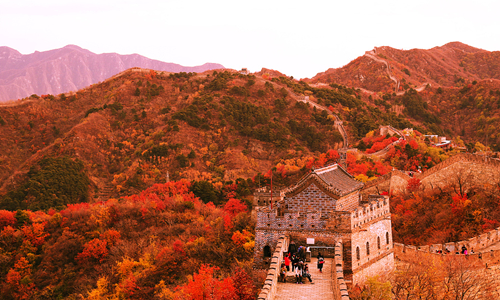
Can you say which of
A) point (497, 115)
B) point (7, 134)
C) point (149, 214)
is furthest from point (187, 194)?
point (497, 115)

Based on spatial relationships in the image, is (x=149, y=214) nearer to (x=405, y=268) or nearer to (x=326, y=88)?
(x=405, y=268)

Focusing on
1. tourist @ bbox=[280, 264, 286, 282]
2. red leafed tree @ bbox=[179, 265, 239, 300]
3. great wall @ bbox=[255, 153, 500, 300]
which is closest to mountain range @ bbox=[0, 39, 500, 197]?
great wall @ bbox=[255, 153, 500, 300]

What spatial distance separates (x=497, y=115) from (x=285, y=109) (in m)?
50.9

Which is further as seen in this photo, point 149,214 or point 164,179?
point 164,179

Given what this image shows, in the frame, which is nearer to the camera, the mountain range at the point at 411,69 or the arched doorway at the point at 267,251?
the arched doorway at the point at 267,251

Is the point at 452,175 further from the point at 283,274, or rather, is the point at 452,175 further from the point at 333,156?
the point at 333,156

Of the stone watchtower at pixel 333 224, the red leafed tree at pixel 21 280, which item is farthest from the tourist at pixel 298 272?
the red leafed tree at pixel 21 280

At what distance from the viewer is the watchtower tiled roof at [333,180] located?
951 inches

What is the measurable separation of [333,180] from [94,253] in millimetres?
33243

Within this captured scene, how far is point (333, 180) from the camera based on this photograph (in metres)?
25.8

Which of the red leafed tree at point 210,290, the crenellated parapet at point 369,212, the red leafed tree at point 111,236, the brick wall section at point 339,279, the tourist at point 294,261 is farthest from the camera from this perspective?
the red leafed tree at point 111,236

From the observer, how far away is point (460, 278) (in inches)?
869

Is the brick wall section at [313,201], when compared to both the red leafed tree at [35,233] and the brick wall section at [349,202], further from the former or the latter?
the red leafed tree at [35,233]

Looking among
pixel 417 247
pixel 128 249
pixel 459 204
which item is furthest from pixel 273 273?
pixel 128 249
